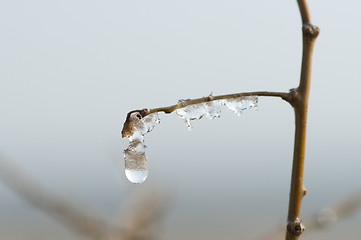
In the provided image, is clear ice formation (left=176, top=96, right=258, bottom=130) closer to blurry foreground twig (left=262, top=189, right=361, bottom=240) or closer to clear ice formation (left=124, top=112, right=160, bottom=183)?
clear ice formation (left=124, top=112, right=160, bottom=183)

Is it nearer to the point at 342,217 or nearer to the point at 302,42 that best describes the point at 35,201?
the point at 342,217

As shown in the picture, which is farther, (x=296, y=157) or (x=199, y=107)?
(x=199, y=107)

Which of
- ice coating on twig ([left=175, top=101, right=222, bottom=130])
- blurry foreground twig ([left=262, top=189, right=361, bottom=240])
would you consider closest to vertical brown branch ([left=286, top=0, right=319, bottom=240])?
ice coating on twig ([left=175, top=101, right=222, bottom=130])

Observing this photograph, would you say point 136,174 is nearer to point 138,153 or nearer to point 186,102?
point 138,153

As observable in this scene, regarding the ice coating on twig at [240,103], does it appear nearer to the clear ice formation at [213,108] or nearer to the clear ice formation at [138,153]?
the clear ice formation at [213,108]

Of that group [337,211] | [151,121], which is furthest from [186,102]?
[337,211]

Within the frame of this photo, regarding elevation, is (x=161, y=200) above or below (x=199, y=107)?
above

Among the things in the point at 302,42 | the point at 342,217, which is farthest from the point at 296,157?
the point at 342,217
